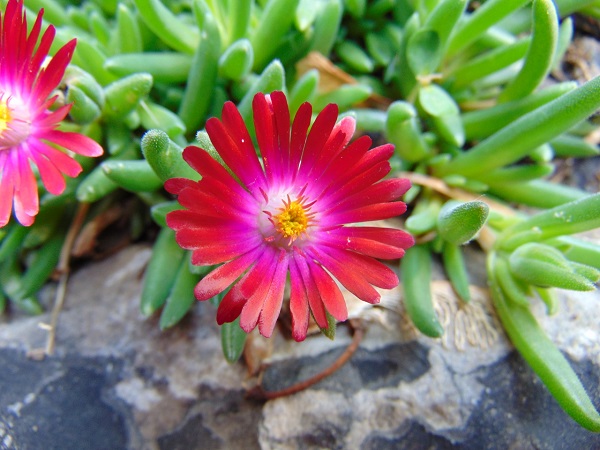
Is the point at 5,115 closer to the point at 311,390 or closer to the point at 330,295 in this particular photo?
the point at 330,295

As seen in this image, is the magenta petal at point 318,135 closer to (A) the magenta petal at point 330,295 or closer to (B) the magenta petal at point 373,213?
(B) the magenta petal at point 373,213

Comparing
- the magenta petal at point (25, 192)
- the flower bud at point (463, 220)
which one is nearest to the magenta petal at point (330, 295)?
the flower bud at point (463, 220)

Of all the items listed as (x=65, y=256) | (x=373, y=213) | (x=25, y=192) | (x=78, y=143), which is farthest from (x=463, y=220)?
(x=65, y=256)

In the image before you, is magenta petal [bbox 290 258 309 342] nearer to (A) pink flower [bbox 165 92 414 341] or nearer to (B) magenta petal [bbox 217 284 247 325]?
(A) pink flower [bbox 165 92 414 341]

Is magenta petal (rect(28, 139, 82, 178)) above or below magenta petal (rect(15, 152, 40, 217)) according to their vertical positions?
above

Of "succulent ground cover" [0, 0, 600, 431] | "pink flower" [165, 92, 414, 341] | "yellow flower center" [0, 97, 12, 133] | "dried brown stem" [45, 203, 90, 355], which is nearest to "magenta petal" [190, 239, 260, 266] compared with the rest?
"pink flower" [165, 92, 414, 341]

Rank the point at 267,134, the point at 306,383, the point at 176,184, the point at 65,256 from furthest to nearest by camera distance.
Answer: the point at 65,256 < the point at 306,383 < the point at 267,134 < the point at 176,184
